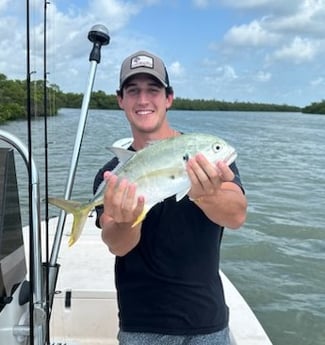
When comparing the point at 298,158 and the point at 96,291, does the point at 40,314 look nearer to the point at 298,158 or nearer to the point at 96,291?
the point at 96,291

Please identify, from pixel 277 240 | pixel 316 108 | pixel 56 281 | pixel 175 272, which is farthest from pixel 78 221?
pixel 316 108

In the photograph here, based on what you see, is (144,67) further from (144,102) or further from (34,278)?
(34,278)

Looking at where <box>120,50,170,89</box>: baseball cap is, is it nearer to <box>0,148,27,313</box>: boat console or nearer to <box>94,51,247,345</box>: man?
<box>94,51,247,345</box>: man

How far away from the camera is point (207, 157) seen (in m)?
1.68

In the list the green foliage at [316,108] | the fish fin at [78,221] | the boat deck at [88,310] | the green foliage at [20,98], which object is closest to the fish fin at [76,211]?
the fish fin at [78,221]

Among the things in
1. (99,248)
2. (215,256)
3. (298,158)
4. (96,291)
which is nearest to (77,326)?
(96,291)

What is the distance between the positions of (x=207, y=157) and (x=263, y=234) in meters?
8.06

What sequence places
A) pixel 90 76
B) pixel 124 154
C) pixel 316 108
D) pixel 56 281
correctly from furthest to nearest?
pixel 316 108
pixel 90 76
pixel 56 281
pixel 124 154

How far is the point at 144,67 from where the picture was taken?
201 cm

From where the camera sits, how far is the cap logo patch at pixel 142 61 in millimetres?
2025

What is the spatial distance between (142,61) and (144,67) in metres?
0.04

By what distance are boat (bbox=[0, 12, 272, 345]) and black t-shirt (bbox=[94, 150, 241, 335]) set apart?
0.39m

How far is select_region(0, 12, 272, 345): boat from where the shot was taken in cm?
205

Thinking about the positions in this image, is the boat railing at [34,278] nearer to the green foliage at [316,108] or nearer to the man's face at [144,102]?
the man's face at [144,102]
